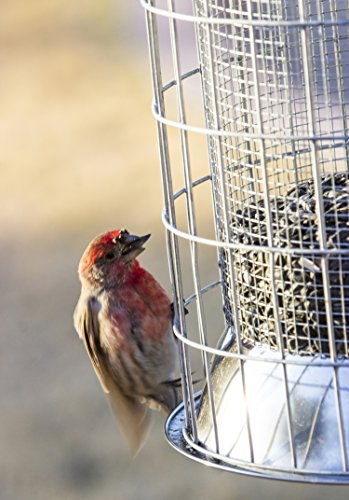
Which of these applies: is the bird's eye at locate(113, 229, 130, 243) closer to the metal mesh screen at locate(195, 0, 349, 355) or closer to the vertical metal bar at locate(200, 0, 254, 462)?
the metal mesh screen at locate(195, 0, 349, 355)

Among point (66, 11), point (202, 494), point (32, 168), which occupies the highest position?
point (66, 11)

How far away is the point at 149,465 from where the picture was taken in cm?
1065

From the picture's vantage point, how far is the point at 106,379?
6.64 meters

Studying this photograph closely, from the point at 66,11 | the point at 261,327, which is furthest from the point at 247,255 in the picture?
the point at 66,11

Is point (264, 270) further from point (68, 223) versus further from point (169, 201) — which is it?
point (68, 223)

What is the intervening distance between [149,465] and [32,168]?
5.57 m

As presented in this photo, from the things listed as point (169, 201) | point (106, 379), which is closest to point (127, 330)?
point (106, 379)

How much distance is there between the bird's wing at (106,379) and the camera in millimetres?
6598

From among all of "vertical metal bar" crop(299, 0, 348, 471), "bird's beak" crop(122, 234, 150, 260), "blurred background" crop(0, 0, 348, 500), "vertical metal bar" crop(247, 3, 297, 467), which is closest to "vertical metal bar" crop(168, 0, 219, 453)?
"vertical metal bar" crop(247, 3, 297, 467)

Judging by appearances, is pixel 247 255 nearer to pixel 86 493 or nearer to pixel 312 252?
pixel 312 252

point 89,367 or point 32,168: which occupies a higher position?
point 32,168

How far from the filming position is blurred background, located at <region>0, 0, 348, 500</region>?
1056cm

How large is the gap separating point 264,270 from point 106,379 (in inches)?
81.2

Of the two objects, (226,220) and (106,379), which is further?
(106,379)
